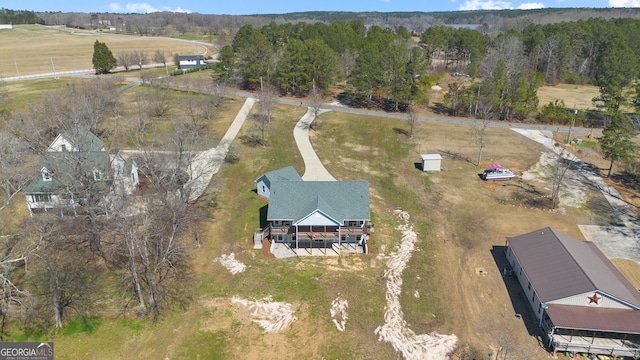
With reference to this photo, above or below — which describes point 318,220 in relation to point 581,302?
above

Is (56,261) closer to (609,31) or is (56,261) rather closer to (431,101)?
(431,101)

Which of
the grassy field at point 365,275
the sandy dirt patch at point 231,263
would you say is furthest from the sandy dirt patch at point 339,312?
the sandy dirt patch at point 231,263

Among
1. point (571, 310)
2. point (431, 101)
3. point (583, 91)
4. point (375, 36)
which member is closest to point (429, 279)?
point (571, 310)

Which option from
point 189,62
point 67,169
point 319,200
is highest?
point 189,62

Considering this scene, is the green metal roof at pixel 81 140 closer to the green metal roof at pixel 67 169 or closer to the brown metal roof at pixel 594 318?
the green metal roof at pixel 67 169

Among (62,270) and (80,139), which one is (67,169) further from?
(62,270)

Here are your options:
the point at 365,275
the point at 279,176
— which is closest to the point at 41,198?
the point at 279,176

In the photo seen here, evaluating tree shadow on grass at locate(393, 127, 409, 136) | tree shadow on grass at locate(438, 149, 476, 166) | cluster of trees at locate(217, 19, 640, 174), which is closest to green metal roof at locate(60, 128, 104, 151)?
cluster of trees at locate(217, 19, 640, 174)
